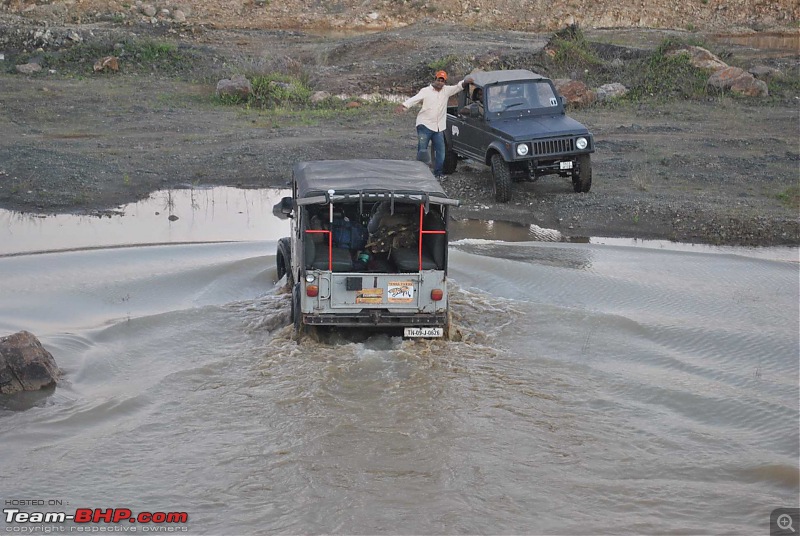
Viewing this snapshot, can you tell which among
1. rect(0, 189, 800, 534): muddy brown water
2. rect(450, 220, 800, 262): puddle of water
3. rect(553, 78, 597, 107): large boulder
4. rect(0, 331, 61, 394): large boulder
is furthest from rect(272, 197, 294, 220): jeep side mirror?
rect(553, 78, 597, 107): large boulder

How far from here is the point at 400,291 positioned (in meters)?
9.98

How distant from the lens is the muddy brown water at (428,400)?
24.2 feet

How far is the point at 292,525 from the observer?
7.05 metres

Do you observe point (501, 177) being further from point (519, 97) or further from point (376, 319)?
point (376, 319)

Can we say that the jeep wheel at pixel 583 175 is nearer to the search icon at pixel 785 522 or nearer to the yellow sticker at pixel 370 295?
the yellow sticker at pixel 370 295

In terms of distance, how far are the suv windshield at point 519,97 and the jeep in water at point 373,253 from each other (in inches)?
274

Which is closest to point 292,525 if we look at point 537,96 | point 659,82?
point 537,96

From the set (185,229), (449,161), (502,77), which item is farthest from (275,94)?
(185,229)

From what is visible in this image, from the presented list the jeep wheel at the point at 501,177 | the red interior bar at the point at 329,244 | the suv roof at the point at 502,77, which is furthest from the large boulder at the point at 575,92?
the red interior bar at the point at 329,244

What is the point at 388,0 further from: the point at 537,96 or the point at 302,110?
the point at 537,96

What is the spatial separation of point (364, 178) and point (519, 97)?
7.77 meters

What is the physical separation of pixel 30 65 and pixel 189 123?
28.9 ft

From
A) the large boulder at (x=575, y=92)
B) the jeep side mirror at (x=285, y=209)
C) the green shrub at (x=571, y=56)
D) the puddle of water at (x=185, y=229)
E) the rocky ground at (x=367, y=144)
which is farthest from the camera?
the green shrub at (x=571, y=56)

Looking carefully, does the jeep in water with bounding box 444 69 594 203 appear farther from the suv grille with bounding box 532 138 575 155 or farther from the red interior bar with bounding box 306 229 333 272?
the red interior bar with bounding box 306 229 333 272
